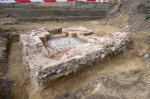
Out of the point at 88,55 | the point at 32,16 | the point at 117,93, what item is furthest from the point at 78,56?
the point at 32,16

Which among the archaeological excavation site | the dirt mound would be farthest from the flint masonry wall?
the archaeological excavation site

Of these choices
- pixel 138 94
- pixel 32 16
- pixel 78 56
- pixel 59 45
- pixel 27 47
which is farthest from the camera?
pixel 32 16

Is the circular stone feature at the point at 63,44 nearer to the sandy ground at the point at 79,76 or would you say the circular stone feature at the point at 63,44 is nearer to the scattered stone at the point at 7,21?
the sandy ground at the point at 79,76

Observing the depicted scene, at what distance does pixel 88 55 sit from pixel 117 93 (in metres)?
1.31

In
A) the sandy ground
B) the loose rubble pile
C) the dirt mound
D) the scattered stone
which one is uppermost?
the dirt mound

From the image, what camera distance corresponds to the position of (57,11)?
9180 mm

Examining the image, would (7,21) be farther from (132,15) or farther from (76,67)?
(132,15)

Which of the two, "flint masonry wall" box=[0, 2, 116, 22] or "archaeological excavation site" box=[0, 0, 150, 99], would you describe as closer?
"archaeological excavation site" box=[0, 0, 150, 99]

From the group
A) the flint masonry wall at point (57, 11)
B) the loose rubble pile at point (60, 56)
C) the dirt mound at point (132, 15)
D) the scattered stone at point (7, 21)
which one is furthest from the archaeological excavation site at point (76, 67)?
the flint masonry wall at point (57, 11)

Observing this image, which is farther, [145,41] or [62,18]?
[62,18]

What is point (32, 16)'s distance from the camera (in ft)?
29.1

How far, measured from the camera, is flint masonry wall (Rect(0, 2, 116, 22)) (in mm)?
8648

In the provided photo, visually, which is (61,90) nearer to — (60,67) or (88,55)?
(60,67)

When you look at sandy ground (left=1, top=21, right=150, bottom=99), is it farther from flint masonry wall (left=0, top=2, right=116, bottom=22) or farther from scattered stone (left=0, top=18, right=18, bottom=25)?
flint masonry wall (left=0, top=2, right=116, bottom=22)
